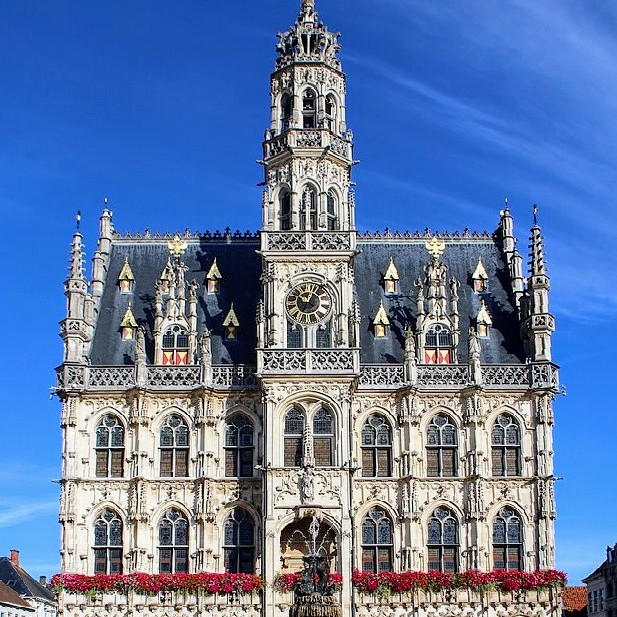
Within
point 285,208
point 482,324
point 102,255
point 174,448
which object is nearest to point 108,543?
point 174,448

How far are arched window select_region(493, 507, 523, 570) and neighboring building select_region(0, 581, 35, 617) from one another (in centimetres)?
3984

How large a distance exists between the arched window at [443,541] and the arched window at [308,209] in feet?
51.6

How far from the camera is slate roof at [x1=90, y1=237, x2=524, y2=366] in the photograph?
59.8 meters

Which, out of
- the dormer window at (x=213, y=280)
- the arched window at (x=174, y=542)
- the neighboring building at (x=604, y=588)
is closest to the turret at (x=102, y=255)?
the dormer window at (x=213, y=280)

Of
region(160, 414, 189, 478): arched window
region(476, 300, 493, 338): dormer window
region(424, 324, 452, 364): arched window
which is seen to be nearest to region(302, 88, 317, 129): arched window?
region(424, 324, 452, 364): arched window

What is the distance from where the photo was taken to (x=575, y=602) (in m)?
105

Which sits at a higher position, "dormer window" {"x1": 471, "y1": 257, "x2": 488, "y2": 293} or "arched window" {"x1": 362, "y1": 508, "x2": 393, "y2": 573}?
"dormer window" {"x1": 471, "y1": 257, "x2": 488, "y2": 293}

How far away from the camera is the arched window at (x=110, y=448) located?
56.8 meters

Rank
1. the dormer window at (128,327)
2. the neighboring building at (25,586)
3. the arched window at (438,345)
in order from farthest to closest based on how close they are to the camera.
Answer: the neighboring building at (25,586) → the dormer window at (128,327) → the arched window at (438,345)

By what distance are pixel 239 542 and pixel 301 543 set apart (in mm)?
3070

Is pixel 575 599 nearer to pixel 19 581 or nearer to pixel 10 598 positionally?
pixel 19 581

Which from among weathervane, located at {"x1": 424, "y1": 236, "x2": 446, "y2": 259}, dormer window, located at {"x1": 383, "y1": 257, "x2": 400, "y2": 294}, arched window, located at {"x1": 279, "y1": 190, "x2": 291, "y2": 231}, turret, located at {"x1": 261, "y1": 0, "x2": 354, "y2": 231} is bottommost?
dormer window, located at {"x1": 383, "y1": 257, "x2": 400, "y2": 294}

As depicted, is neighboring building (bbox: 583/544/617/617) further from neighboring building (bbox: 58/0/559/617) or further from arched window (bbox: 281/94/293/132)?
arched window (bbox: 281/94/293/132)

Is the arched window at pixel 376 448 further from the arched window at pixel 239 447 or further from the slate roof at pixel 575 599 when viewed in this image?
the slate roof at pixel 575 599
